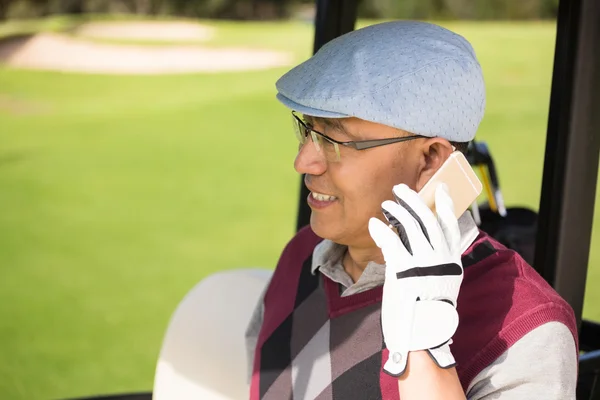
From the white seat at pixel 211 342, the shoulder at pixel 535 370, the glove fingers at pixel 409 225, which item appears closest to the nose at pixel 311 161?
the glove fingers at pixel 409 225

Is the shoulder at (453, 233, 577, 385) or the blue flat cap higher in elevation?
the blue flat cap

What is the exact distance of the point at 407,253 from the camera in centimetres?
105

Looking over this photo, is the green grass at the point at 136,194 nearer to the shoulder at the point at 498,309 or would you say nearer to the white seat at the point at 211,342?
the shoulder at the point at 498,309

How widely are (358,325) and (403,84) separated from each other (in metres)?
0.40

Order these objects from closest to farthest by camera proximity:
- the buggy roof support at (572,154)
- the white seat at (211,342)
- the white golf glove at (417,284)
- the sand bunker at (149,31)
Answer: the white golf glove at (417,284) → the buggy roof support at (572,154) → the white seat at (211,342) → the sand bunker at (149,31)

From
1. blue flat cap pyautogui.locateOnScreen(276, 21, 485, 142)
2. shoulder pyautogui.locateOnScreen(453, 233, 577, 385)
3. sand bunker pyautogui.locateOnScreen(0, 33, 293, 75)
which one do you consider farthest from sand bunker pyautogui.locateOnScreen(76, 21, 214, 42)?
shoulder pyautogui.locateOnScreen(453, 233, 577, 385)

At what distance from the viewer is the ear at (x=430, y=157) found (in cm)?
127

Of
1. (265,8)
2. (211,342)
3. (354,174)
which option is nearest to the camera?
(354,174)

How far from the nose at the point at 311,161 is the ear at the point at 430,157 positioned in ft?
0.49

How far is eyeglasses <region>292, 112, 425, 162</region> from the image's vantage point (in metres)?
1.26

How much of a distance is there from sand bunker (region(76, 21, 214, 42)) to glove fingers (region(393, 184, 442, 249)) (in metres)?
16.3

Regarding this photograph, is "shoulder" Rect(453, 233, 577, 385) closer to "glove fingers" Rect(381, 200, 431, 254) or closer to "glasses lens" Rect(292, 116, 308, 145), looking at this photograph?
"glove fingers" Rect(381, 200, 431, 254)

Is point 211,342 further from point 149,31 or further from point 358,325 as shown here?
point 149,31

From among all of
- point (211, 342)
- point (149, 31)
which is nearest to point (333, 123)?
point (211, 342)
